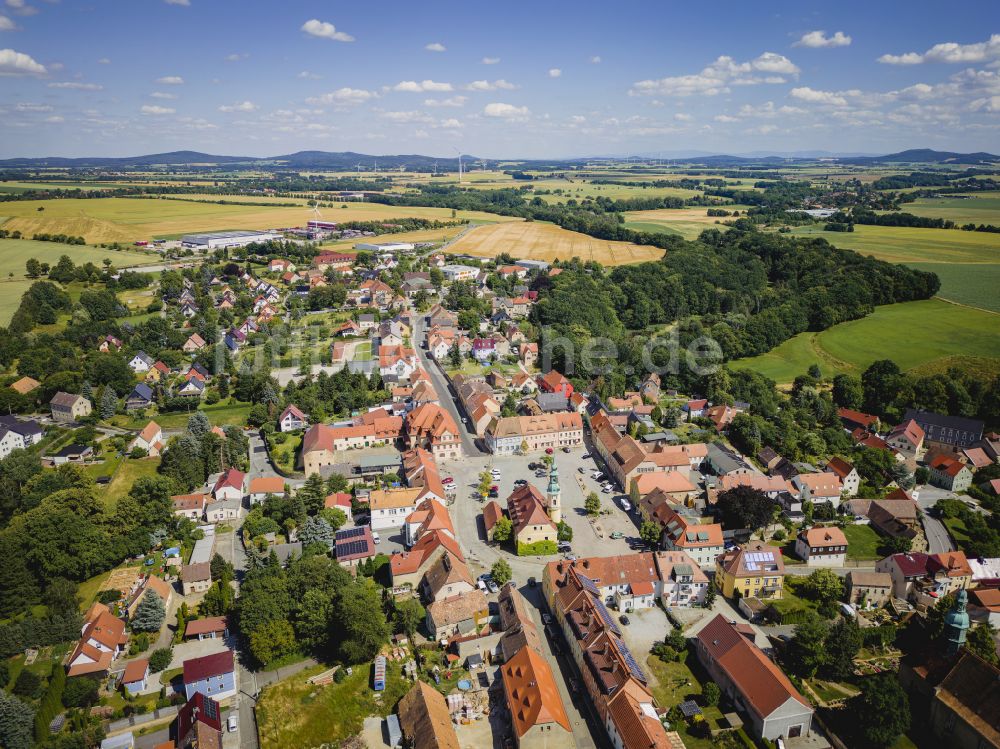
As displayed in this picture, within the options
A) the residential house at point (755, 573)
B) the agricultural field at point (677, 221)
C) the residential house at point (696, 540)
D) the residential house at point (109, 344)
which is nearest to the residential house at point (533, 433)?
the residential house at point (696, 540)

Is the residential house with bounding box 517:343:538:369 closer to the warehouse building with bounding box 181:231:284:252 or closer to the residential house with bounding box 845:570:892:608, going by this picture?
the residential house with bounding box 845:570:892:608

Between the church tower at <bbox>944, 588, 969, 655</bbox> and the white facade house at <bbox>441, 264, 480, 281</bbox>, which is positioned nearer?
the church tower at <bbox>944, 588, 969, 655</bbox>

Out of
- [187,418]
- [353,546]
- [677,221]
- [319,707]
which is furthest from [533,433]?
[677,221]

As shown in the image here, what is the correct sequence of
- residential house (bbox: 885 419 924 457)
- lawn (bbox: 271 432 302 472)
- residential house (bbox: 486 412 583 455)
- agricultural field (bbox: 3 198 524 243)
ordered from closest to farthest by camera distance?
1. lawn (bbox: 271 432 302 472)
2. residential house (bbox: 486 412 583 455)
3. residential house (bbox: 885 419 924 457)
4. agricultural field (bbox: 3 198 524 243)

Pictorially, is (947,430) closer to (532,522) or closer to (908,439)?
(908,439)

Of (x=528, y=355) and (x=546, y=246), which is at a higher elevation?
(x=546, y=246)

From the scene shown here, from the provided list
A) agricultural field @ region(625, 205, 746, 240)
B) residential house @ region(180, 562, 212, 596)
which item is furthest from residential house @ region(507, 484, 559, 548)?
agricultural field @ region(625, 205, 746, 240)

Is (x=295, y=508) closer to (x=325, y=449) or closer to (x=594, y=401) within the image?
(x=325, y=449)
